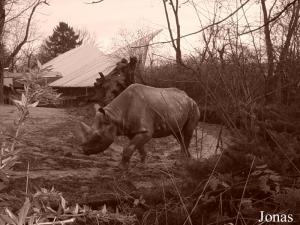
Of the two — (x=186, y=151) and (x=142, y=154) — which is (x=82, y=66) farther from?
(x=186, y=151)

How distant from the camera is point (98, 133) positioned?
28.6 feet

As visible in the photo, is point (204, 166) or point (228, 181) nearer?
point (228, 181)

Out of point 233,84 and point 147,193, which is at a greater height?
point 233,84

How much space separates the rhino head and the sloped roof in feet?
76.3

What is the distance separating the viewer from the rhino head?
8.73 metres

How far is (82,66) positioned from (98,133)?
105 feet

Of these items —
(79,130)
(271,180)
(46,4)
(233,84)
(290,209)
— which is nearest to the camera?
(290,209)

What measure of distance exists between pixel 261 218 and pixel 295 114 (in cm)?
111

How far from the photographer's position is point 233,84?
422cm

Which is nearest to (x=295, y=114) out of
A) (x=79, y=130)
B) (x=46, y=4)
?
(x=79, y=130)

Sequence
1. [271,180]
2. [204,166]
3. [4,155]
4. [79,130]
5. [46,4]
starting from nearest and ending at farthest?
[4,155], [271,180], [204,166], [79,130], [46,4]

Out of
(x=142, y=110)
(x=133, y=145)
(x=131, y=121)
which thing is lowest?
(x=133, y=145)

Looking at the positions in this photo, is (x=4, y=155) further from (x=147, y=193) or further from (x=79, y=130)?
(x=79, y=130)

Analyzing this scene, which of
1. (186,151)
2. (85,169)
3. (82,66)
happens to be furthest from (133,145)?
(82,66)
